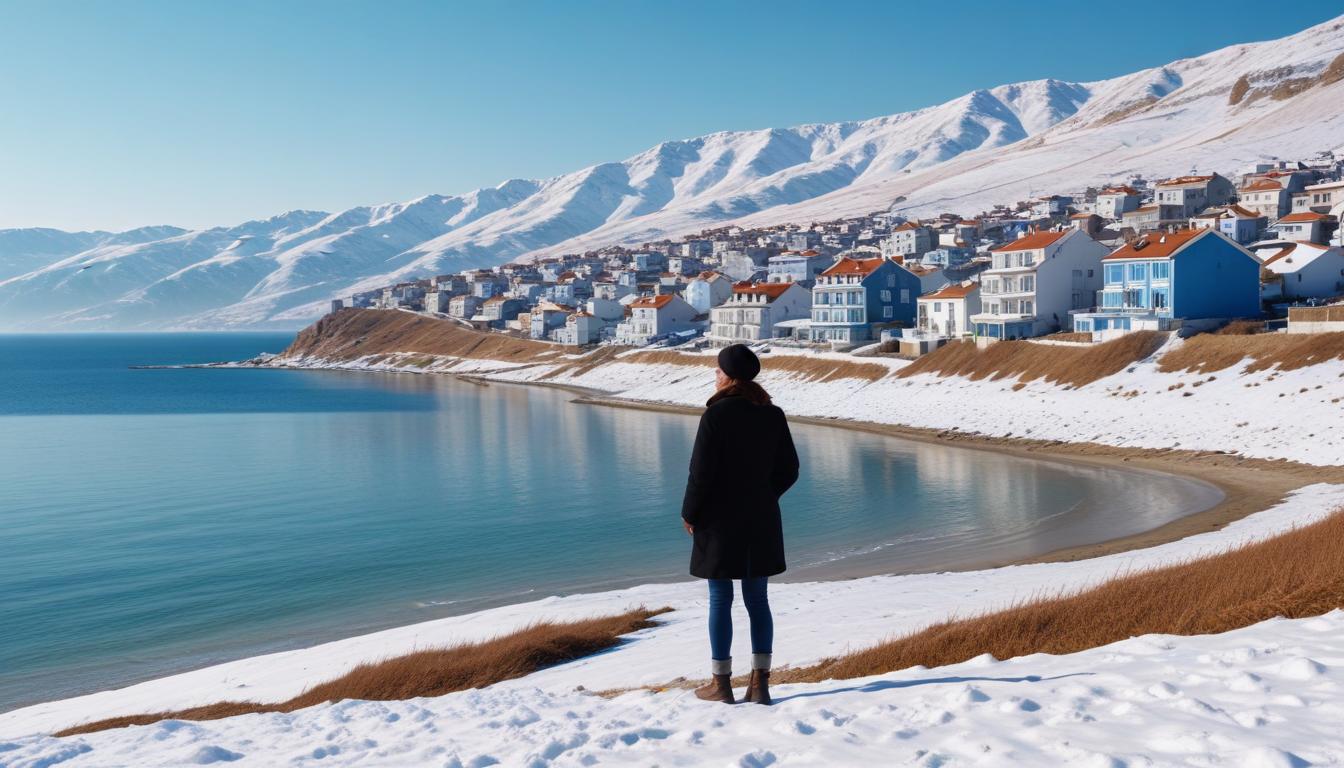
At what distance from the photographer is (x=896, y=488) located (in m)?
38.8

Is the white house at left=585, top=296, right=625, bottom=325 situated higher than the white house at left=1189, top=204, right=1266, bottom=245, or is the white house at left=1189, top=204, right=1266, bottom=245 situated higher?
the white house at left=1189, top=204, right=1266, bottom=245

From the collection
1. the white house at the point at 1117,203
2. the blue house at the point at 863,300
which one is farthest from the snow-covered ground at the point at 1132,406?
the white house at the point at 1117,203

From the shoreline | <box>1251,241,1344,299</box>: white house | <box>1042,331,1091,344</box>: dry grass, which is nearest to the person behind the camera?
the shoreline

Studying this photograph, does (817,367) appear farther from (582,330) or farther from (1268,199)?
(1268,199)

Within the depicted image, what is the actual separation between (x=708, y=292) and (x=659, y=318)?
1149 centimetres

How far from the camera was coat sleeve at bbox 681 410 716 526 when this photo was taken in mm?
7496

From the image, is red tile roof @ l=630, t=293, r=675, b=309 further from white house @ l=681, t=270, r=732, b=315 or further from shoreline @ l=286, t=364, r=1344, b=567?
shoreline @ l=286, t=364, r=1344, b=567

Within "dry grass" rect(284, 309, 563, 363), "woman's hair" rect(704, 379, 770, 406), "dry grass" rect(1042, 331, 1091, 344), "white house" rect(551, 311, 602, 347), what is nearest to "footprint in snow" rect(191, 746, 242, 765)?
"woman's hair" rect(704, 379, 770, 406)

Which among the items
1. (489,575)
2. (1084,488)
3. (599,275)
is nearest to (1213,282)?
(1084,488)

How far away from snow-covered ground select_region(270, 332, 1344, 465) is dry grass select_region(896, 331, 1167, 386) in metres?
0.84

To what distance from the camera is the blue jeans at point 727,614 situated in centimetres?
777

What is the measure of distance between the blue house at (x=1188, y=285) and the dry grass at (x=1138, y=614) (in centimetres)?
5454

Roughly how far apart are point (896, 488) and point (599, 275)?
16269 centimetres

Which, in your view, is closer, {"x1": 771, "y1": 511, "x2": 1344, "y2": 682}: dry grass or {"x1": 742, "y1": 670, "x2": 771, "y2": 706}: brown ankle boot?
{"x1": 742, "y1": 670, "x2": 771, "y2": 706}: brown ankle boot
